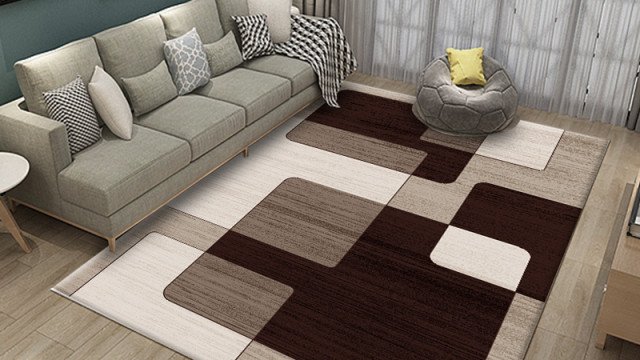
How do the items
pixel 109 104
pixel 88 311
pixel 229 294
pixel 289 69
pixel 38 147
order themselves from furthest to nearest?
pixel 289 69, pixel 109 104, pixel 38 147, pixel 229 294, pixel 88 311

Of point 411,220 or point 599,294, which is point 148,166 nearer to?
point 411,220

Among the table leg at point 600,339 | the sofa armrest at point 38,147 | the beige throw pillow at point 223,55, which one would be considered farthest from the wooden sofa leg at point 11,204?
the table leg at point 600,339

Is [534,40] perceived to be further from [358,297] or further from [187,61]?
[358,297]

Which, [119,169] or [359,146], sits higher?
[119,169]

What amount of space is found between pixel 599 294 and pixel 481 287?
0.65 metres

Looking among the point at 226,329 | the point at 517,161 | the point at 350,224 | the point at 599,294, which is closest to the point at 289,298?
the point at 226,329

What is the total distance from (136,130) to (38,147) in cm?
68

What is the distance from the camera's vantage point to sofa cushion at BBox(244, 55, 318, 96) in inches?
214

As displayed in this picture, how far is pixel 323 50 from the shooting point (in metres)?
5.75

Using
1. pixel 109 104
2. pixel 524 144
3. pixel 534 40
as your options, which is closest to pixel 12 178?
pixel 109 104

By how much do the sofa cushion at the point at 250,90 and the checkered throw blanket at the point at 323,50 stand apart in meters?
0.44

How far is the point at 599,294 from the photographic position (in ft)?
12.7

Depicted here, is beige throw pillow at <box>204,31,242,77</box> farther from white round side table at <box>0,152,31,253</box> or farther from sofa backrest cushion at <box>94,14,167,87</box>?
white round side table at <box>0,152,31,253</box>

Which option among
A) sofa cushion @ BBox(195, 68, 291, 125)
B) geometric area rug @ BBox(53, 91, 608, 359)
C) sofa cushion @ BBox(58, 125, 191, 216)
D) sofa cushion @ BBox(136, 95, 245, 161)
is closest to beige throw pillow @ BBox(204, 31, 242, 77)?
sofa cushion @ BBox(195, 68, 291, 125)
